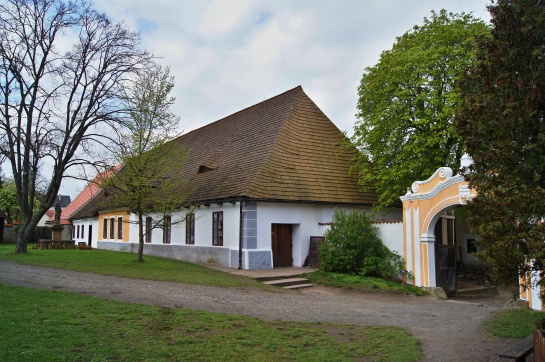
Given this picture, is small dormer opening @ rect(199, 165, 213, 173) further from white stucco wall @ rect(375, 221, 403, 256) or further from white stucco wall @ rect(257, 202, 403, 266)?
white stucco wall @ rect(375, 221, 403, 256)

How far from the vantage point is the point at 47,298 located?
9.62 meters

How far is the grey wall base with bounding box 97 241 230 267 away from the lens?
1908cm

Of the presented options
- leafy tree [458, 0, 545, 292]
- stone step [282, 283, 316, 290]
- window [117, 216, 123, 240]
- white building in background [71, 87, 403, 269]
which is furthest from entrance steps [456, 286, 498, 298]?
A: window [117, 216, 123, 240]

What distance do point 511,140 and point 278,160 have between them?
1408 centimetres

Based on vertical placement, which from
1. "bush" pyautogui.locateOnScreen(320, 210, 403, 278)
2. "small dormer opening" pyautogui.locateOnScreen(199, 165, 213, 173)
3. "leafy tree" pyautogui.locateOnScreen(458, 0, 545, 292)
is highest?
"small dormer opening" pyautogui.locateOnScreen(199, 165, 213, 173)

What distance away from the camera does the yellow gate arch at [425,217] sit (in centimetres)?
1398

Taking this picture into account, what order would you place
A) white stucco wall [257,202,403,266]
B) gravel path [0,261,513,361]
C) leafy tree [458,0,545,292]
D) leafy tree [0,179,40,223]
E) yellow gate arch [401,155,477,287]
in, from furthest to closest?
leafy tree [0,179,40,223] < white stucco wall [257,202,403,266] < yellow gate arch [401,155,477,287] < gravel path [0,261,513,361] < leafy tree [458,0,545,292]

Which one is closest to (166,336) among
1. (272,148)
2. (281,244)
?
(281,244)

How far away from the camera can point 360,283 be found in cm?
1514

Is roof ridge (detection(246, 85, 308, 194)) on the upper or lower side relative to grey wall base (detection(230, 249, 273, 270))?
upper

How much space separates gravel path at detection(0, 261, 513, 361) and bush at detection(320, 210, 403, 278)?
193cm

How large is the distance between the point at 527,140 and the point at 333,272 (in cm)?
1155

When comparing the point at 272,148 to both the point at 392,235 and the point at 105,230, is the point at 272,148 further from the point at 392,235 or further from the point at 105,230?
the point at 105,230

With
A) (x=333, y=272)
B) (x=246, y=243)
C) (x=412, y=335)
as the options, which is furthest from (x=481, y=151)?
(x=246, y=243)
